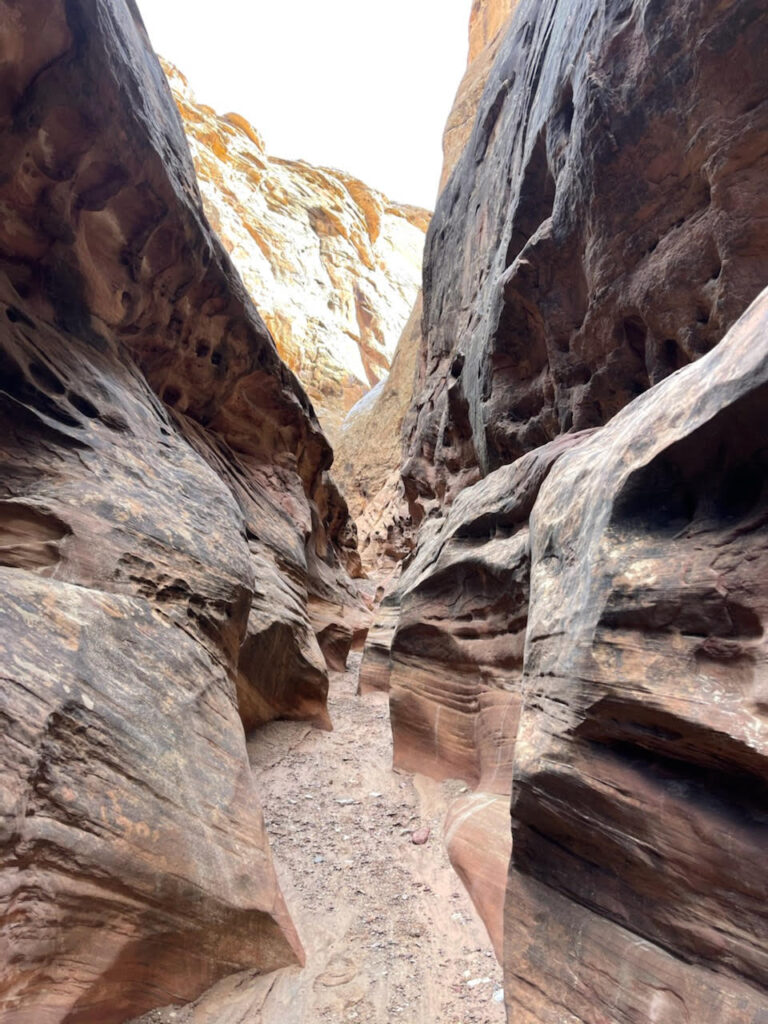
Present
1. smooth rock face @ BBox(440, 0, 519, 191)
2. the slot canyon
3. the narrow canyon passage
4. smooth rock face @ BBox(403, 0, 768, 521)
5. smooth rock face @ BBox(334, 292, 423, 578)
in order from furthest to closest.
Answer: smooth rock face @ BBox(334, 292, 423, 578) < smooth rock face @ BBox(440, 0, 519, 191) < smooth rock face @ BBox(403, 0, 768, 521) < the narrow canyon passage < the slot canyon

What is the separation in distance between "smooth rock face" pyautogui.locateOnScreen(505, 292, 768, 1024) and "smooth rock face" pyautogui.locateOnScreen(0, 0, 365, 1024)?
5.88ft

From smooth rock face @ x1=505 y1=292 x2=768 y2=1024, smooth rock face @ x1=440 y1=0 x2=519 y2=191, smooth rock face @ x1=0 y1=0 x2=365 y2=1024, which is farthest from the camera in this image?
smooth rock face @ x1=440 y1=0 x2=519 y2=191

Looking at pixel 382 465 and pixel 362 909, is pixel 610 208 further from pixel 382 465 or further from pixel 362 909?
pixel 382 465

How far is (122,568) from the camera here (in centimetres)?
441

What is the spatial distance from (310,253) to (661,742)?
55499 mm

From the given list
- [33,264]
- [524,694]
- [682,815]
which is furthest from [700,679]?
[33,264]

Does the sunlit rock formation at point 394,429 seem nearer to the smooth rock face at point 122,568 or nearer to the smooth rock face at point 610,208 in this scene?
the smooth rock face at point 610,208

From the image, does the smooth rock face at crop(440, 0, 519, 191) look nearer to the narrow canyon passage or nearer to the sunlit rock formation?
the sunlit rock formation

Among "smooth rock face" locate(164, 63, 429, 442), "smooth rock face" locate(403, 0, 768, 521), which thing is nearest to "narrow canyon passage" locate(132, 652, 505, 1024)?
"smooth rock face" locate(403, 0, 768, 521)

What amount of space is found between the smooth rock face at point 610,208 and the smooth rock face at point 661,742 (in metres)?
2.95

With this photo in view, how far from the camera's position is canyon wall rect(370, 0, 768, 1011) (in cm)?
235

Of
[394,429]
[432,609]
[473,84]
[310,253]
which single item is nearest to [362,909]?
[432,609]

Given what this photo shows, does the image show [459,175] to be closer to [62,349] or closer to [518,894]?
[62,349]

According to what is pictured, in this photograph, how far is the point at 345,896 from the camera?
149 inches
